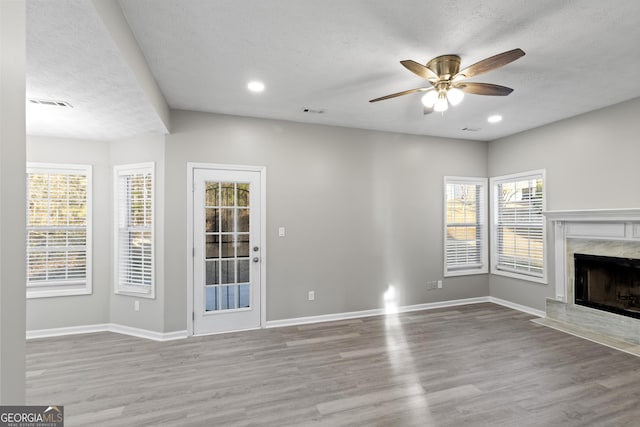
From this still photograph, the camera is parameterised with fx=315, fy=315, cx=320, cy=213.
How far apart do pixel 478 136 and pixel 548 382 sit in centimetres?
374

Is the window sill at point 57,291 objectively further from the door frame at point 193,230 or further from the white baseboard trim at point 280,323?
the door frame at point 193,230

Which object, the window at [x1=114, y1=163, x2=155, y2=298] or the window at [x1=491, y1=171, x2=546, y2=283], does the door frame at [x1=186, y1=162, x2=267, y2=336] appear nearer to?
the window at [x1=114, y1=163, x2=155, y2=298]

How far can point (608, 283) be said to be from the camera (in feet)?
13.1

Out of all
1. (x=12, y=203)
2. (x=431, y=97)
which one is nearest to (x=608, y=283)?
(x=431, y=97)

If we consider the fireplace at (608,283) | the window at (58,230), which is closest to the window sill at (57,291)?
the window at (58,230)

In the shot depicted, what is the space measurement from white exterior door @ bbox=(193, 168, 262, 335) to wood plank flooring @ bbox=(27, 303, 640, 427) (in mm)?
295

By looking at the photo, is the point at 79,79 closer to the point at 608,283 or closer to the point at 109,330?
the point at 109,330

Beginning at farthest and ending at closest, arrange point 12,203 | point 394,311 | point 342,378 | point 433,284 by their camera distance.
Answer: point 433,284 < point 394,311 < point 342,378 < point 12,203

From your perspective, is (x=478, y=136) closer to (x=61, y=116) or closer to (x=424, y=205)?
(x=424, y=205)

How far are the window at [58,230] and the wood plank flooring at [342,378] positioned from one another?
0.70 m

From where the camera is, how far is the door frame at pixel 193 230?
12.9ft

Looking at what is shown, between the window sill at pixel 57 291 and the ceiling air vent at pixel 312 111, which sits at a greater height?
the ceiling air vent at pixel 312 111

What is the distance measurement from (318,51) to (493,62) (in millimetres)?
1330
